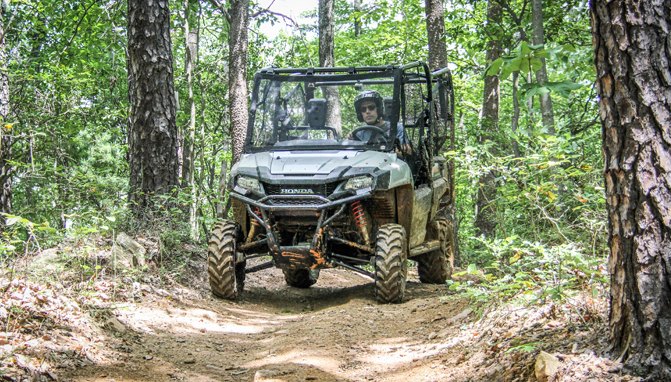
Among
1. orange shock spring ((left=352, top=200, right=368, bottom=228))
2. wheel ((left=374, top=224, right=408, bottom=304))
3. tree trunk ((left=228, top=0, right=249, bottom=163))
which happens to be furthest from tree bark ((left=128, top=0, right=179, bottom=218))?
tree trunk ((left=228, top=0, right=249, bottom=163))

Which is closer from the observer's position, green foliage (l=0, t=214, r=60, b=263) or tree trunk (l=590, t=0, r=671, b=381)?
tree trunk (l=590, t=0, r=671, b=381)

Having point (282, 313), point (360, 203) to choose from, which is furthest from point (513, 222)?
point (282, 313)

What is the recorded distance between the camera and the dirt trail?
16.1 feet

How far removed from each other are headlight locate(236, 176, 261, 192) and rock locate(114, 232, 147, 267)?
54.2 inches

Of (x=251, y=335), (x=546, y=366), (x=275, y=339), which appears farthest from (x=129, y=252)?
(x=546, y=366)

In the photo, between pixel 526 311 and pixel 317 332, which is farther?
pixel 317 332

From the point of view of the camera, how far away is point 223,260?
8047mm

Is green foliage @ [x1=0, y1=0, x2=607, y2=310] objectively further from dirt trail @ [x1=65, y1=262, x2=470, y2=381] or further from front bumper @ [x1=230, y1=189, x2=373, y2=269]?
front bumper @ [x1=230, y1=189, x2=373, y2=269]

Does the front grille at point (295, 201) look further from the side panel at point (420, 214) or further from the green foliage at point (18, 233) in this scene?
the green foliage at point (18, 233)

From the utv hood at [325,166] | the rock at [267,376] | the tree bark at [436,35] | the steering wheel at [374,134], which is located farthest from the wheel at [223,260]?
the tree bark at [436,35]

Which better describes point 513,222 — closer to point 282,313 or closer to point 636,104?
point 282,313

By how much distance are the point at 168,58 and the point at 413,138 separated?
142 inches

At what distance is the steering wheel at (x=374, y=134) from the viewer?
28.1 feet

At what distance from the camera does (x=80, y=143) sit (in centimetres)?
1788
